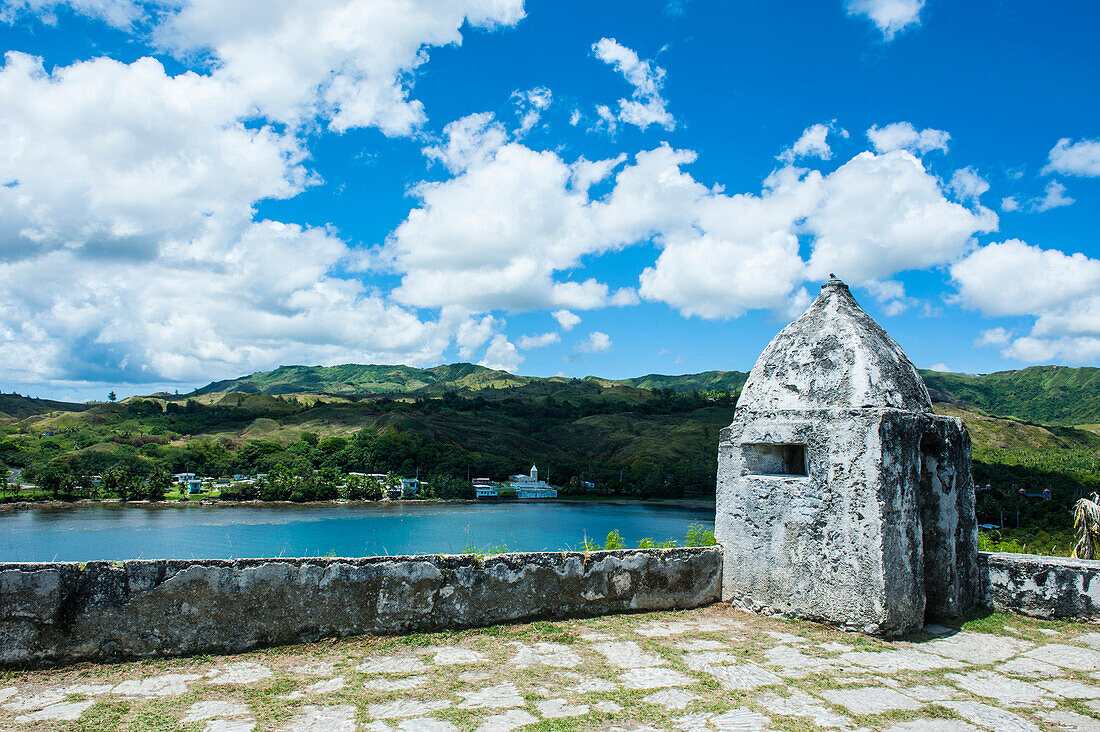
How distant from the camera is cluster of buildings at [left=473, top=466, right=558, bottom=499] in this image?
9181 centimetres

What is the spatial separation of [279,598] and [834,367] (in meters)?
4.39

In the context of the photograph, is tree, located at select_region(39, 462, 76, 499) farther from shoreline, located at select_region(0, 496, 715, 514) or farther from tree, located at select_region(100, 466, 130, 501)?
tree, located at select_region(100, 466, 130, 501)

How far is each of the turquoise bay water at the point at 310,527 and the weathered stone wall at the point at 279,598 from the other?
39481 mm

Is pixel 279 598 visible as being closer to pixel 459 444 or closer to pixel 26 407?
pixel 459 444

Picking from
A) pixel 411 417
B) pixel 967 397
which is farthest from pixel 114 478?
pixel 967 397

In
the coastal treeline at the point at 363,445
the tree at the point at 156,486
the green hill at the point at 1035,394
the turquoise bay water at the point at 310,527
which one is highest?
the green hill at the point at 1035,394

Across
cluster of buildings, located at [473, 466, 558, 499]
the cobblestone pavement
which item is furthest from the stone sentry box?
cluster of buildings, located at [473, 466, 558, 499]

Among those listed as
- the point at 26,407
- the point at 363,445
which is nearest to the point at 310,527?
the point at 363,445

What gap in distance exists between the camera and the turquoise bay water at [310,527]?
5019cm

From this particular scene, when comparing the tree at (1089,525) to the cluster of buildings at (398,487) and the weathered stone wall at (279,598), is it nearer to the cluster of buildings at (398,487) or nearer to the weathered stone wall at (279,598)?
the weathered stone wall at (279,598)

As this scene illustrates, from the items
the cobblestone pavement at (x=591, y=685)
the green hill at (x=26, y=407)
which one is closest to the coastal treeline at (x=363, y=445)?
the green hill at (x=26, y=407)

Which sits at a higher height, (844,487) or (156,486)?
(844,487)

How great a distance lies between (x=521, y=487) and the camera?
93.8m

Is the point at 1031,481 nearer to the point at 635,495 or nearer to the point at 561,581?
the point at 635,495
